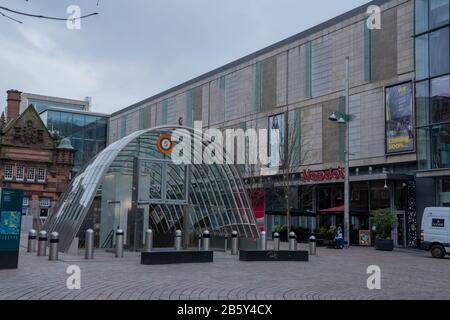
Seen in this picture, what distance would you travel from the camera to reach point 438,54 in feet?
101

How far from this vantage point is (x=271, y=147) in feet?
154

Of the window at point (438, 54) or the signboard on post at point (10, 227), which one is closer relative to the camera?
the signboard on post at point (10, 227)

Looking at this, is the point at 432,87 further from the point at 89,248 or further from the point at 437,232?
the point at 89,248

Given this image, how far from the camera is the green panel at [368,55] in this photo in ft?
→ 125

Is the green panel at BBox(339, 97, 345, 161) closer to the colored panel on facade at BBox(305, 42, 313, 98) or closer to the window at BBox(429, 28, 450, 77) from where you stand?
the colored panel on facade at BBox(305, 42, 313, 98)

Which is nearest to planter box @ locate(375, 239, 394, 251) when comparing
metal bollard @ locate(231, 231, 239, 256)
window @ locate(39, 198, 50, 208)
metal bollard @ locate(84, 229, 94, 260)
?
metal bollard @ locate(231, 231, 239, 256)

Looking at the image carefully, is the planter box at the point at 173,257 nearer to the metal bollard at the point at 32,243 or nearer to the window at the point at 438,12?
the metal bollard at the point at 32,243

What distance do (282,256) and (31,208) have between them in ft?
142

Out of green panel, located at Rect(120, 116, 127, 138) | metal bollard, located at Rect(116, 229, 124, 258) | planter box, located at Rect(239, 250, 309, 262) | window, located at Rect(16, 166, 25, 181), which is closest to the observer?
planter box, located at Rect(239, 250, 309, 262)

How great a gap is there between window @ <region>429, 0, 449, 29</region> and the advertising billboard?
4724 millimetres

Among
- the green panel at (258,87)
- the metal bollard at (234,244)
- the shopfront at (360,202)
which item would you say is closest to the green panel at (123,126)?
the green panel at (258,87)

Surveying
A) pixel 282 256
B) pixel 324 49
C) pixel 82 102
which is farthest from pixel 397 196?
pixel 82 102

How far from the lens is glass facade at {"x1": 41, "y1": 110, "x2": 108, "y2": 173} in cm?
7469

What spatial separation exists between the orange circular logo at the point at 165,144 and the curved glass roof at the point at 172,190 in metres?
0.43
